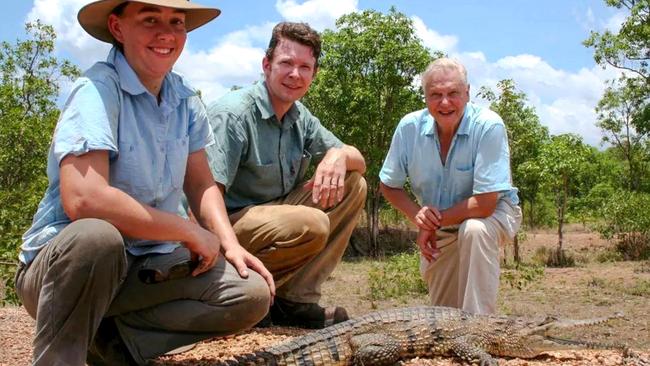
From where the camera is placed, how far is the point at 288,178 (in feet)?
14.6

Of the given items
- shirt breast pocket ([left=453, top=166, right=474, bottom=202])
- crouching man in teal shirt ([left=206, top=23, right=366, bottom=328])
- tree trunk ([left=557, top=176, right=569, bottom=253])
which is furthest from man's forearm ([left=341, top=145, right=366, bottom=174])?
tree trunk ([left=557, top=176, right=569, bottom=253])

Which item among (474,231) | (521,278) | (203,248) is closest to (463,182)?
(474,231)

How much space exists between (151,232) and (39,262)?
441 mm

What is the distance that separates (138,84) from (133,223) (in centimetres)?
61

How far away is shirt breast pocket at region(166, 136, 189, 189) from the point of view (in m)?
3.08

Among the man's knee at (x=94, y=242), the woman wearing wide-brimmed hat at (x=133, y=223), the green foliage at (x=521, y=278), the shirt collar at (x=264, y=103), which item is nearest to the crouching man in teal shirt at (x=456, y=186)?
the shirt collar at (x=264, y=103)

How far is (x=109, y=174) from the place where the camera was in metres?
2.87

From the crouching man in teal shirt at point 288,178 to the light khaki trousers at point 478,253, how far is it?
654 millimetres

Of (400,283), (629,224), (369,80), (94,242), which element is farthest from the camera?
(369,80)

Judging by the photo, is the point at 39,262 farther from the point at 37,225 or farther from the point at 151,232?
the point at 151,232

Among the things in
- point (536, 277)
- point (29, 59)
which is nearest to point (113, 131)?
point (536, 277)

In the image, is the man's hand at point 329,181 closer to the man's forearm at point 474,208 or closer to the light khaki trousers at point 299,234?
the light khaki trousers at point 299,234

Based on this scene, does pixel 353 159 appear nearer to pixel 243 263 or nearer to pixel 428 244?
pixel 428 244

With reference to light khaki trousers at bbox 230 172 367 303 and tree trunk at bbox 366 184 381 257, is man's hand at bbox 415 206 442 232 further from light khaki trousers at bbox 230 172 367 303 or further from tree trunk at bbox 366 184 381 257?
tree trunk at bbox 366 184 381 257
